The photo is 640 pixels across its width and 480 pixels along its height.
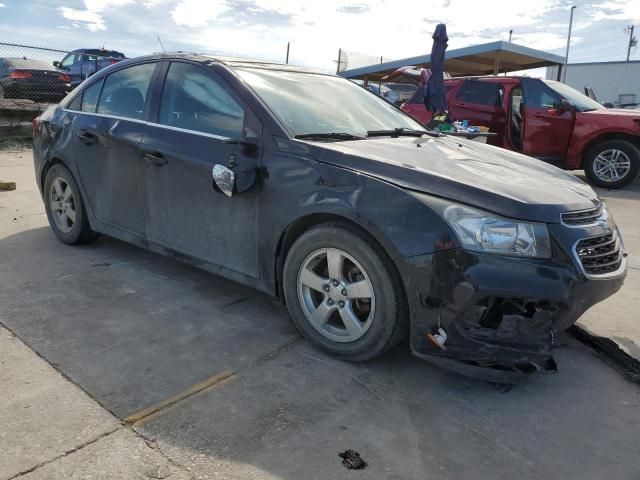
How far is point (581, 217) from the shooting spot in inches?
107

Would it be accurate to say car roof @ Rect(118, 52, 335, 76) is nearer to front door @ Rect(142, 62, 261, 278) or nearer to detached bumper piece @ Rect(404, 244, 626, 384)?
front door @ Rect(142, 62, 261, 278)

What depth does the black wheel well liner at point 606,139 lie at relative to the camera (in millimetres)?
8766

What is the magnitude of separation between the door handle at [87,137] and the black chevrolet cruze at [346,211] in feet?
0.05

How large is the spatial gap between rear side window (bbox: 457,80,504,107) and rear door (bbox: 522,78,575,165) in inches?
18.7

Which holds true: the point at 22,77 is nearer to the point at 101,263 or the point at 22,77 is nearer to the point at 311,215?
the point at 101,263

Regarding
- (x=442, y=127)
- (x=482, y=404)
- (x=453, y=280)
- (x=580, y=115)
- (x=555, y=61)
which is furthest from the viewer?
(x=555, y=61)

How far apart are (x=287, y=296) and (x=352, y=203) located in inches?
29.0

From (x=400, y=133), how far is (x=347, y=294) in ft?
4.38

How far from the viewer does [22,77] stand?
1252cm

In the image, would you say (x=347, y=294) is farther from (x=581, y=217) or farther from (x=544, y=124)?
(x=544, y=124)

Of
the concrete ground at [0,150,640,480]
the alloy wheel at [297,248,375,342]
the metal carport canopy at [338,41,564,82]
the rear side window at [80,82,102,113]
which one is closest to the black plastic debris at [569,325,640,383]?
the concrete ground at [0,150,640,480]

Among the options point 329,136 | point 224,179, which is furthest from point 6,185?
point 329,136

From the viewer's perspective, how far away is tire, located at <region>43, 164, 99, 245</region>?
15.1ft

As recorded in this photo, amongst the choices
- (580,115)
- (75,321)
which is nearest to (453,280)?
(75,321)
